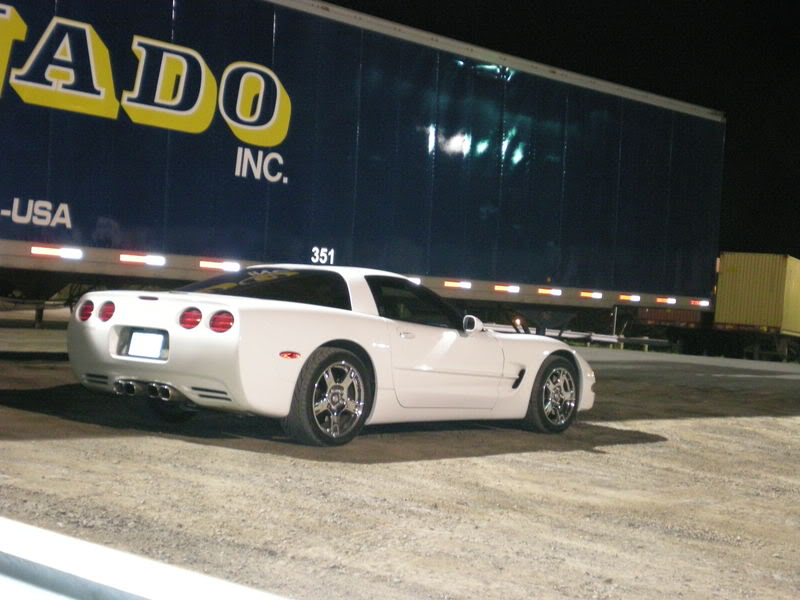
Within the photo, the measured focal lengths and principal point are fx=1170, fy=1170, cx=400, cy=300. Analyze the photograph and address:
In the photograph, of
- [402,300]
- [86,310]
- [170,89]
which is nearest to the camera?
[86,310]

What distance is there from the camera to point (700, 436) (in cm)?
968

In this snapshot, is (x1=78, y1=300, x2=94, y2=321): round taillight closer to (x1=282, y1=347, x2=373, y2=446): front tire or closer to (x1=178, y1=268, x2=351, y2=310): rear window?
(x1=178, y1=268, x2=351, y2=310): rear window

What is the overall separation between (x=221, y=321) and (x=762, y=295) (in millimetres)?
28470

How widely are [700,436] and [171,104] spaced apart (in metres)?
5.95

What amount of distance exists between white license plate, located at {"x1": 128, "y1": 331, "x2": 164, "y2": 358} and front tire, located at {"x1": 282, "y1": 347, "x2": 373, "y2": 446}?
895 mm

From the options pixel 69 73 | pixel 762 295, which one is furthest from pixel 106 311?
pixel 762 295

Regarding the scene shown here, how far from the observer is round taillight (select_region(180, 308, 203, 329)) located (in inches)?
278

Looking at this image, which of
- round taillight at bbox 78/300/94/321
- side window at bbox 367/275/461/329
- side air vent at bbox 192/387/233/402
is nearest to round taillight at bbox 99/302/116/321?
round taillight at bbox 78/300/94/321

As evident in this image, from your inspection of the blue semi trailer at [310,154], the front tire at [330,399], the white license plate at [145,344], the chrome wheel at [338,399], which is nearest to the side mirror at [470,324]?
the front tire at [330,399]

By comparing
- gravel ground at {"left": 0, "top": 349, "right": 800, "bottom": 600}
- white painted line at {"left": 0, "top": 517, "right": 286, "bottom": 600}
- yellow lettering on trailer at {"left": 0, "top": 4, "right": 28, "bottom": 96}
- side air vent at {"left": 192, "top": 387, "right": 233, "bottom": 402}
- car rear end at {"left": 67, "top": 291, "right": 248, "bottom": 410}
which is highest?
yellow lettering on trailer at {"left": 0, "top": 4, "right": 28, "bottom": 96}

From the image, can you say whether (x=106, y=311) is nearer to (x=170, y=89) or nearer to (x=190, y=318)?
(x=190, y=318)

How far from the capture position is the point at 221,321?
697cm

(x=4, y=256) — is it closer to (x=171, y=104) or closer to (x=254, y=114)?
(x=171, y=104)

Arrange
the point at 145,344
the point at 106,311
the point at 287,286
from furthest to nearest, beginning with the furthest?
1. the point at 287,286
2. the point at 106,311
3. the point at 145,344
